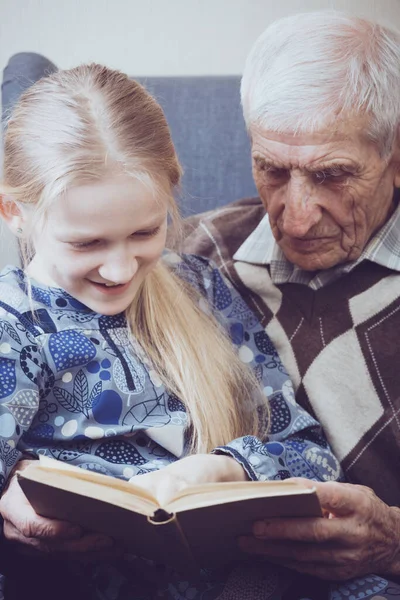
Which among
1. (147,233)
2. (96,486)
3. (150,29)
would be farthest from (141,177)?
(150,29)

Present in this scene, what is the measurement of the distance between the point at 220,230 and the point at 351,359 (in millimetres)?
416

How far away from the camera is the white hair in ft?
4.59

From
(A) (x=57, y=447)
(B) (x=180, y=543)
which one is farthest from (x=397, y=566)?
(A) (x=57, y=447)

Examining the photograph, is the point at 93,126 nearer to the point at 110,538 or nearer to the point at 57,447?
the point at 57,447

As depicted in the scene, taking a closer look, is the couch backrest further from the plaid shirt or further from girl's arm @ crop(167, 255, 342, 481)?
girl's arm @ crop(167, 255, 342, 481)

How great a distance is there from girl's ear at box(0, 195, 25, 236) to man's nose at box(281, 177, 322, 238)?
1.58 ft

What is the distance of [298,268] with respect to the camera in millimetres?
1603

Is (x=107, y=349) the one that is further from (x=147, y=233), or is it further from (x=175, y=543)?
(x=175, y=543)

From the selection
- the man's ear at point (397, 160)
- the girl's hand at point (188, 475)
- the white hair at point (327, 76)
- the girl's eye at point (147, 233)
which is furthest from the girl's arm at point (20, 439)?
the man's ear at point (397, 160)

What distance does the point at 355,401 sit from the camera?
1.53 m

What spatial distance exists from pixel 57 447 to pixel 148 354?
0.72 feet

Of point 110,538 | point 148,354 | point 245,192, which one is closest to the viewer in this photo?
point 110,538

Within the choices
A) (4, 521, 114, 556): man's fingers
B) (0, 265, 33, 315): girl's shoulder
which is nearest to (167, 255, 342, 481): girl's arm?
(4, 521, 114, 556): man's fingers

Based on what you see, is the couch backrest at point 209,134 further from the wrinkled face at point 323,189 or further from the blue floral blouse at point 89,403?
the blue floral blouse at point 89,403
